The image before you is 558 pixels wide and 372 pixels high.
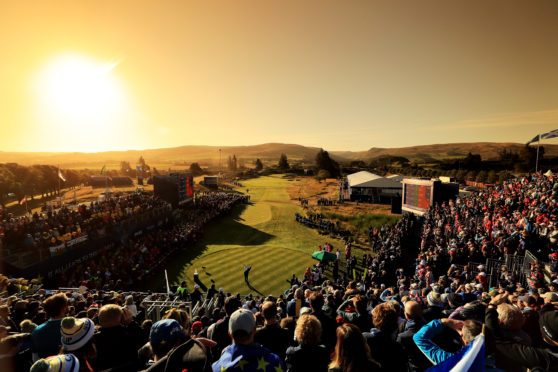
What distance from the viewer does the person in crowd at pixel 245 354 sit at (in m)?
2.68

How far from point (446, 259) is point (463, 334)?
1467 cm

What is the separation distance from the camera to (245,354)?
108 inches

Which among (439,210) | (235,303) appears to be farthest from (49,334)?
(439,210)

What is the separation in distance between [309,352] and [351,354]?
0.55 meters

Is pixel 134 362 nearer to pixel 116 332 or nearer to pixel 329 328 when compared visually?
pixel 116 332

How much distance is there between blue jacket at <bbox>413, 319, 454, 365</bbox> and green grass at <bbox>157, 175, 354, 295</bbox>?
1396cm

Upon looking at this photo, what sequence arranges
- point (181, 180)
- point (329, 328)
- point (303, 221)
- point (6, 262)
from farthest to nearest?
point (181, 180) → point (303, 221) → point (6, 262) → point (329, 328)

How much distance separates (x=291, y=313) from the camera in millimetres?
5980

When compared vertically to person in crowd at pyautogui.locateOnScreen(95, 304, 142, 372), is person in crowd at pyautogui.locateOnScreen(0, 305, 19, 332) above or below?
below

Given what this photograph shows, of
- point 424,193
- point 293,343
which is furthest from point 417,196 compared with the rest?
point 293,343

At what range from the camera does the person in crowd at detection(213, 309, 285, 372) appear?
2.68m

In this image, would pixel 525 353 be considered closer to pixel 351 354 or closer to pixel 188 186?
pixel 351 354

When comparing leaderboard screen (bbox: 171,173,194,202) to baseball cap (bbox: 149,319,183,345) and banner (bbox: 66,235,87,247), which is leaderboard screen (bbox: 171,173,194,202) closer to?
banner (bbox: 66,235,87,247)

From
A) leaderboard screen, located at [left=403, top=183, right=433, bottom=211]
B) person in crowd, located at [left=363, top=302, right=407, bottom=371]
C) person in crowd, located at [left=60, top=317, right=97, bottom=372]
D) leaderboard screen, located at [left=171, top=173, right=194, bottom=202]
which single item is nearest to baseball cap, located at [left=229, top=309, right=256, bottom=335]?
person in crowd, located at [left=363, top=302, right=407, bottom=371]
